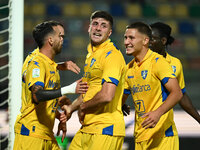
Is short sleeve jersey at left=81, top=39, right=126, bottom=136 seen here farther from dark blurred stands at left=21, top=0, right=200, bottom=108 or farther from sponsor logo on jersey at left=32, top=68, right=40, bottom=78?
dark blurred stands at left=21, top=0, right=200, bottom=108

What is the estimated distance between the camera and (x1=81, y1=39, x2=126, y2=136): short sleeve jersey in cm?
339

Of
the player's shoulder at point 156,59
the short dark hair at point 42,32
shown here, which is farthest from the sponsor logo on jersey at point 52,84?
the player's shoulder at point 156,59

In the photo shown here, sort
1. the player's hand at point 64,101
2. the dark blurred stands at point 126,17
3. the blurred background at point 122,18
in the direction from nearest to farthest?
the player's hand at point 64,101, the blurred background at point 122,18, the dark blurred stands at point 126,17

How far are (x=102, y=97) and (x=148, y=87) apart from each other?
522mm

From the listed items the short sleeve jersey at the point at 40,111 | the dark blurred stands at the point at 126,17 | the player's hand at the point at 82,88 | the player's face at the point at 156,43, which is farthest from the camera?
the dark blurred stands at the point at 126,17

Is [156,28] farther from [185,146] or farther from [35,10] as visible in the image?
[35,10]

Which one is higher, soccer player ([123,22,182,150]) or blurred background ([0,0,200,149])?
blurred background ([0,0,200,149])

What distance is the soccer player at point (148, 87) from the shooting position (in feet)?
11.7

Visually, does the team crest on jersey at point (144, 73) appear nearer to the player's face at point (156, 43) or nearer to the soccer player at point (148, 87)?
the soccer player at point (148, 87)

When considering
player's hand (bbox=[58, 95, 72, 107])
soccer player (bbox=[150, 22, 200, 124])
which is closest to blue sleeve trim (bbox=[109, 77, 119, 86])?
player's hand (bbox=[58, 95, 72, 107])

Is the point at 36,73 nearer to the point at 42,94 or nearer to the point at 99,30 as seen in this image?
the point at 42,94

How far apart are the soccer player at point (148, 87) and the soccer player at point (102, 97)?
206 millimetres

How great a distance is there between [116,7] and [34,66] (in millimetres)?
9904

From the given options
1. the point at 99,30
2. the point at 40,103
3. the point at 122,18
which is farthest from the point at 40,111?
the point at 122,18
